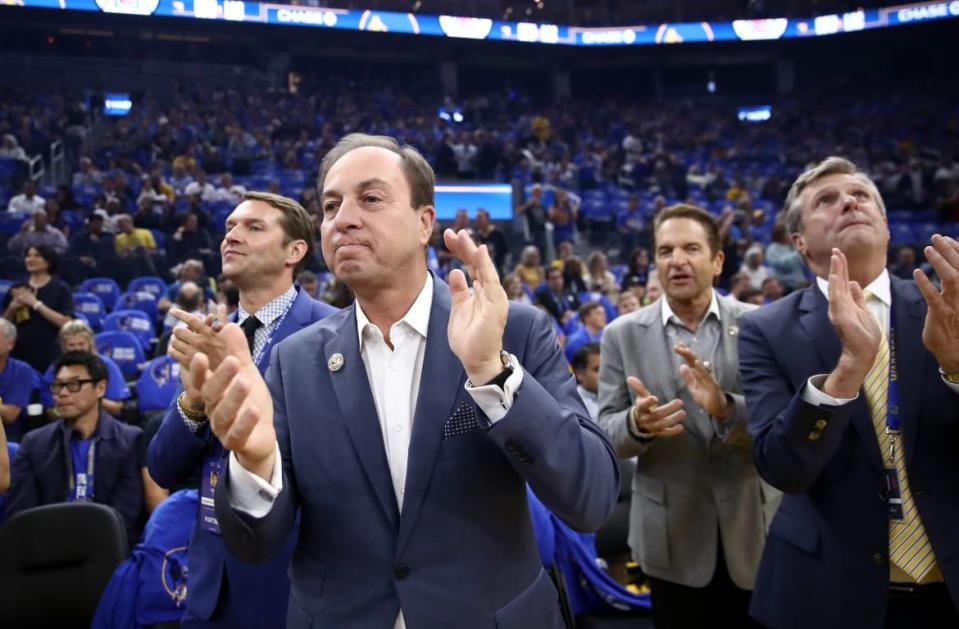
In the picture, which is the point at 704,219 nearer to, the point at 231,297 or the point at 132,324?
the point at 231,297

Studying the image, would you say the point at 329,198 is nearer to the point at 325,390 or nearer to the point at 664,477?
the point at 325,390

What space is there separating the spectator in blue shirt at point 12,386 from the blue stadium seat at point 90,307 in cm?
228

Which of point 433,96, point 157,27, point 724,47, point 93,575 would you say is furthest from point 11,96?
point 724,47

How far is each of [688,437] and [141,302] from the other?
655 centimetres

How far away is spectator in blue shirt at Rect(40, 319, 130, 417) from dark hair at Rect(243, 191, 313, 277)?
2.64 m

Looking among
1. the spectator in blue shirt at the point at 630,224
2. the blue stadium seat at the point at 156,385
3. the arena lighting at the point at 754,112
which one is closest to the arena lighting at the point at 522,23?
the arena lighting at the point at 754,112

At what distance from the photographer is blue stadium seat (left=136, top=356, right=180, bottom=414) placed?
16.6ft

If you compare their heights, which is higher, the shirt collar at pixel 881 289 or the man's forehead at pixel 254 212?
the man's forehead at pixel 254 212

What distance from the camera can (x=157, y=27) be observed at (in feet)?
61.1

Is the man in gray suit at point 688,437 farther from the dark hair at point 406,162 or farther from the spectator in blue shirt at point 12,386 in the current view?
the spectator in blue shirt at point 12,386

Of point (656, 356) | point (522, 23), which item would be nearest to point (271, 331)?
point (656, 356)

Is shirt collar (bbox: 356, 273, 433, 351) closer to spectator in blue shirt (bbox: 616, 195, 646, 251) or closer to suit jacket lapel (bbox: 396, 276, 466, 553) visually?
suit jacket lapel (bbox: 396, 276, 466, 553)

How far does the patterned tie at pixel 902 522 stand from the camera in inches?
64.3

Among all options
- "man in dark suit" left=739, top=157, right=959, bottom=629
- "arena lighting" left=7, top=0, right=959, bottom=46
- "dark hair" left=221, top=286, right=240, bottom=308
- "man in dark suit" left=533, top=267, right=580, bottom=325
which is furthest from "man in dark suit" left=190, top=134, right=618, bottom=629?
"arena lighting" left=7, top=0, right=959, bottom=46
